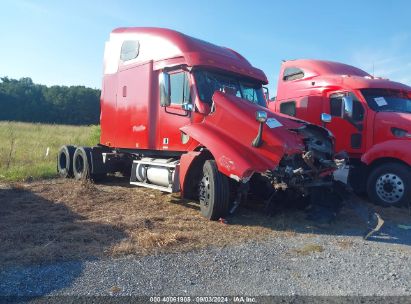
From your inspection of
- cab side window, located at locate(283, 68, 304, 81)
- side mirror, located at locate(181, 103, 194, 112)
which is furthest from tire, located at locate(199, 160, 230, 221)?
cab side window, located at locate(283, 68, 304, 81)

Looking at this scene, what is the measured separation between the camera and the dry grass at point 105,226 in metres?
5.07

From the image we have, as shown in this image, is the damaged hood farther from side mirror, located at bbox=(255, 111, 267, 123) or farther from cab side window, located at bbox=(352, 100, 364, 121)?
cab side window, located at bbox=(352, 100, 364, 121)

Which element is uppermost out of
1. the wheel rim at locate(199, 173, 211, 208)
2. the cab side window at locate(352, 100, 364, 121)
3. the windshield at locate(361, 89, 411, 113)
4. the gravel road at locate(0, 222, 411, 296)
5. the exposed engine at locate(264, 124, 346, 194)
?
the windshield at locate(361, 89, 411, 113)

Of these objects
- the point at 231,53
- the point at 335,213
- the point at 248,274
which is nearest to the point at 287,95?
the point at 231,53

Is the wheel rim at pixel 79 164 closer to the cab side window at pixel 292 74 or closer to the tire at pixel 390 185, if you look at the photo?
the cab side window at pixel 292 74

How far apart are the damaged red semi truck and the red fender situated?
1850 mm

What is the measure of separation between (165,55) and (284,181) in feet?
13.0

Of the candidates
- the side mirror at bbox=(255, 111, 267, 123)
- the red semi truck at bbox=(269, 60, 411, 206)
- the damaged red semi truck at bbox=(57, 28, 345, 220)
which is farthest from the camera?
the red semi truck at bbox=(269, 60, 411, 206)

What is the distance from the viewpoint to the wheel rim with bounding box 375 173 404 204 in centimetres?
815

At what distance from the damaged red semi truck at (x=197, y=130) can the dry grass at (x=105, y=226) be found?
439 mm

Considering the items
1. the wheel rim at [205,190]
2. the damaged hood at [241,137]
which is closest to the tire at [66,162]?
the damaged hood at [241,137]

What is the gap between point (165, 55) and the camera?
860 centimetres

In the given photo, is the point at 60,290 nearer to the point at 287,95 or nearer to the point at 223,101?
the point at 223,101

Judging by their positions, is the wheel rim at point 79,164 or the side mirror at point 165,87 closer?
the side mirror at point 165,87
